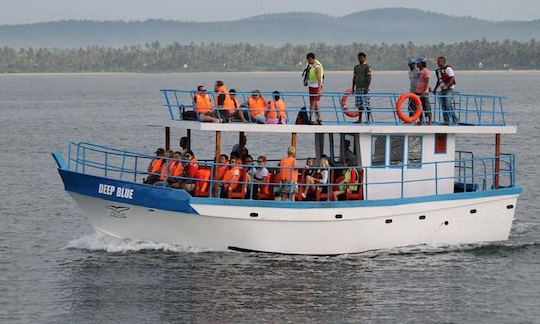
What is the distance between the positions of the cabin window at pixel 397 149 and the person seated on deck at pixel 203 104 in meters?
4.41

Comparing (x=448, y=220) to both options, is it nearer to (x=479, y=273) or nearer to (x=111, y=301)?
(x=479, y=273)

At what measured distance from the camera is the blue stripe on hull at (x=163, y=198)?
2647cm

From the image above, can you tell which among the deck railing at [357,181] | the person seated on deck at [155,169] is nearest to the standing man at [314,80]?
the deck railing at [357,181]

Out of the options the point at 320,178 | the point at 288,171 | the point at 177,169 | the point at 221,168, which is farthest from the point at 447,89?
the point at 177,169

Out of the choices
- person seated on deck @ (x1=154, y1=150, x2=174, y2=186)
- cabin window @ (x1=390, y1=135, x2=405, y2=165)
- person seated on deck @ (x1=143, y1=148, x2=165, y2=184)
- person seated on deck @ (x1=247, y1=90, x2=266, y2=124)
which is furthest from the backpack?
person seated on deck @ (x1=143, y1=148, x2=165, y2=184)

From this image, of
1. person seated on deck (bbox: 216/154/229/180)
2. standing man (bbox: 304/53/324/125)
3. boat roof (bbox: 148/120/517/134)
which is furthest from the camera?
standing man (bbox: 304/53/324/125)

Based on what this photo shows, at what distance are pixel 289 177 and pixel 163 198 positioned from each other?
2.96m

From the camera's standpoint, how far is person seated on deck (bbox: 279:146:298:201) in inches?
1060

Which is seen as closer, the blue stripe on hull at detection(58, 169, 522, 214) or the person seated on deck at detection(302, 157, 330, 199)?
the blue stripe on hull at detection(58, 169, 522, 214)

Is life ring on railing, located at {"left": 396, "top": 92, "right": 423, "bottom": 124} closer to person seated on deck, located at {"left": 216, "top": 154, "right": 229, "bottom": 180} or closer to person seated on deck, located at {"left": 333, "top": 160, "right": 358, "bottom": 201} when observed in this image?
person seated on deck, located at {"left": 333, "top": 160, "right": 358, "bottom": 201}

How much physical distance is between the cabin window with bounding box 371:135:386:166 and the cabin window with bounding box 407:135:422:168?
657 millimetres

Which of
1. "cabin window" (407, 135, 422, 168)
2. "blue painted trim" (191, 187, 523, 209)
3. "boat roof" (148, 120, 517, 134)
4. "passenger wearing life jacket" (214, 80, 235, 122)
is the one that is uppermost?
"passenger wearing life jacket" (214, 80, 235, 122)

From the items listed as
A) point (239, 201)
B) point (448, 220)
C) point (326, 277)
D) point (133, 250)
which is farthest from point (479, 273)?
point (133, 250)

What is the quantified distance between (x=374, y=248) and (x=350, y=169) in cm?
198
